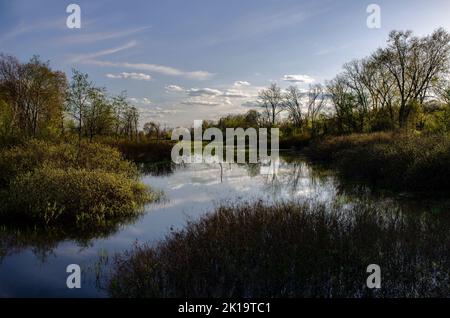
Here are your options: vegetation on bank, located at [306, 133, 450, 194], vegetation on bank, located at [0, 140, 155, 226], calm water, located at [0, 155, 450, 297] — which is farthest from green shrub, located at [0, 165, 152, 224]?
vegetation on bank, located at [306, 133, 450, 194]

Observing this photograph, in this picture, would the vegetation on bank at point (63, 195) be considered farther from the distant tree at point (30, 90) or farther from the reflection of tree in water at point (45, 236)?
the distant tree at point (30, 90)

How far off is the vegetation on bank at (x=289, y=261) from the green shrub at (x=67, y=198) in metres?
5.76

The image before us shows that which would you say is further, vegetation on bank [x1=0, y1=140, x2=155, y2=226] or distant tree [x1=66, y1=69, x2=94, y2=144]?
distant tree [x1=66, y1=69, x2=94, y2=144]

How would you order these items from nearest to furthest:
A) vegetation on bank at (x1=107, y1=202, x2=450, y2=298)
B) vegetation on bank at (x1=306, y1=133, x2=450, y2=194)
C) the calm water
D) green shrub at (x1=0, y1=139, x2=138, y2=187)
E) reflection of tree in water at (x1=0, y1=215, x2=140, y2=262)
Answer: vegetation on bank at (x1=107, y1=202, x2=450, y2=298) < the calm water < reflection of tree in water at (x1=0, y1=215, x2=140, y2=262) < vegetation on bank at (x1=306, y1=133, x2=450, y2=194) < green shrub at (x1=0, y1=139, x2=138, y2=187)

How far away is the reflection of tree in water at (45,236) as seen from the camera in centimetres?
1116

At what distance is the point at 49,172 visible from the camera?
15820mm

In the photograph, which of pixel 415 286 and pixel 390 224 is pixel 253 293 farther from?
pixel 390 224

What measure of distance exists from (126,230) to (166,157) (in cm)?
3250

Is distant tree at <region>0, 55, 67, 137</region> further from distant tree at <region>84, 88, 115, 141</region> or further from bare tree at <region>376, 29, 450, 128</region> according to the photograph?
bare tree at <region>376, 29, 450, 128</region>

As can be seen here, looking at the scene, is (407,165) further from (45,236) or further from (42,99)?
(42,99)

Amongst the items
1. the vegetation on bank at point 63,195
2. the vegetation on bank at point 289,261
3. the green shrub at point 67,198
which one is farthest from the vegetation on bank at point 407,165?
the green shrub at point 67,198

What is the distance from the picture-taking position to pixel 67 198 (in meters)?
14.2

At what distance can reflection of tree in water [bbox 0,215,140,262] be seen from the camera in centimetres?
1116

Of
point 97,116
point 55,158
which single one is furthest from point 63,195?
point 97,116
